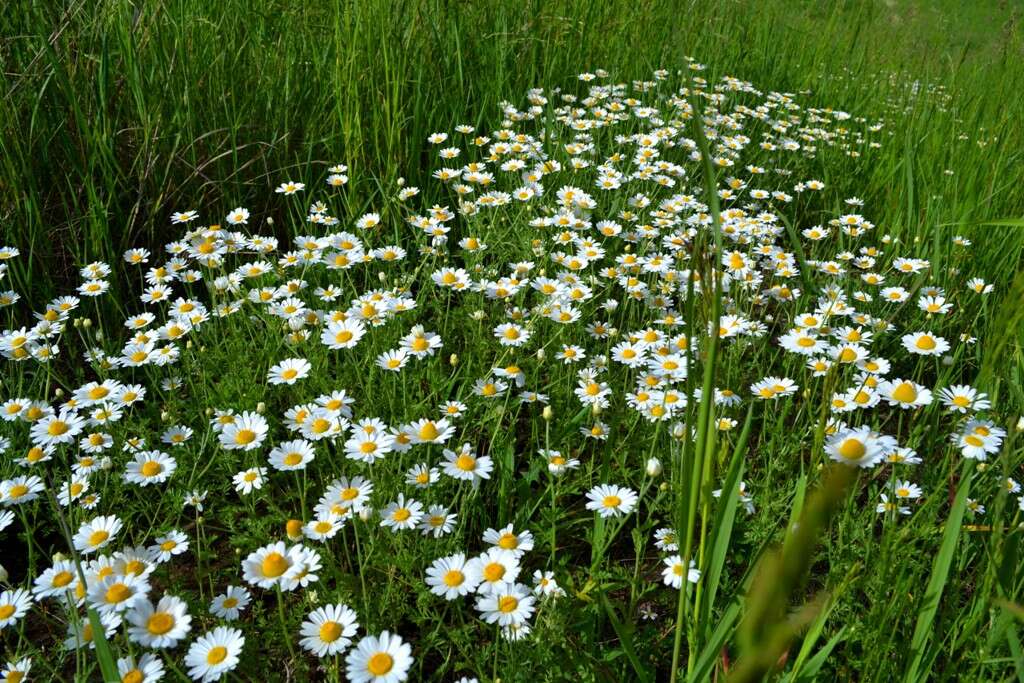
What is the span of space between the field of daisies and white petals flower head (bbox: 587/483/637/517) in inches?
0.5

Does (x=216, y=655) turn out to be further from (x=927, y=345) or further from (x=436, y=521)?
(x=927, y=345)

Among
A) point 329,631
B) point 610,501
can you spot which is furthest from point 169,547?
point 610,501

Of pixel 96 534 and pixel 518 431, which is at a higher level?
pixel 96 534

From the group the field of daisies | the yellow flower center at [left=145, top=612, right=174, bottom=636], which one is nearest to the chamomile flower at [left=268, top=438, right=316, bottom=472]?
the field of daisies

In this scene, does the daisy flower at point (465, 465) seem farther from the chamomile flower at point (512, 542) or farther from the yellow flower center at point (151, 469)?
the yellow flower center at point (151, 469)

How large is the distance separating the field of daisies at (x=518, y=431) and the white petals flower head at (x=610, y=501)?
12 mm

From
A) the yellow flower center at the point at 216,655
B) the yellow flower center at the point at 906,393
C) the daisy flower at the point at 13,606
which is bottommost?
the daisy flower at the point at 13,606

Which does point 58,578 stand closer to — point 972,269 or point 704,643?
point 704,643

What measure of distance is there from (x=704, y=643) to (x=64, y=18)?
10.0ft

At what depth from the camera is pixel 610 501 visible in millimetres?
1825

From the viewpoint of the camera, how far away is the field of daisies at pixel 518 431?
144cm

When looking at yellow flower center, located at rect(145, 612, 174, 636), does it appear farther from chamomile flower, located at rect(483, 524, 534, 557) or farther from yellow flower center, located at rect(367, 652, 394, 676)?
chamomile flower, located at rect(483, 524, 534, 557)

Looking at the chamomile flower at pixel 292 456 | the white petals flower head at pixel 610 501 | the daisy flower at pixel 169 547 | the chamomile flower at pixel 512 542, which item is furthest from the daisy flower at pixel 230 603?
the white petals flower head at pixel 610 501

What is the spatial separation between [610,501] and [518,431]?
677mm
